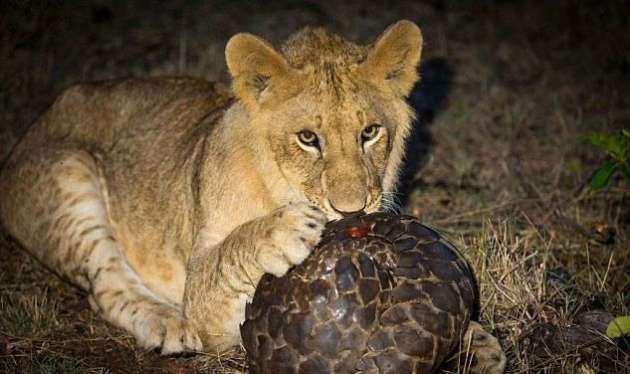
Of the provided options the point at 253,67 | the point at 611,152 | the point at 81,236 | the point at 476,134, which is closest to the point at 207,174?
the point at 253,67

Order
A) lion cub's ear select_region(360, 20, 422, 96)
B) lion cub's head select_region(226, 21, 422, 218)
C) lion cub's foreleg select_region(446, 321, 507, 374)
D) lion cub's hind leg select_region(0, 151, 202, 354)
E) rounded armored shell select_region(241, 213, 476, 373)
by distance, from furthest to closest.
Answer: lion cub's hind leg select_region(0, 151, 202, 354)
lion cub's ear select_region(360, 20, 422, 96)
lion cub's head select_region(226, 21, 422, 218)
lion cub's foreleg select_region(446, 321, 507, 374)
rounded armored shell select_region(241, 213, 476, 373)

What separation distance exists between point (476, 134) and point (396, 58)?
3992 mm

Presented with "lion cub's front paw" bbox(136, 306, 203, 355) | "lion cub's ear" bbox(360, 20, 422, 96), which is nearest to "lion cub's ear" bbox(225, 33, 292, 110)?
"lion cub's ear" bbox(360, 20, 422, 96)

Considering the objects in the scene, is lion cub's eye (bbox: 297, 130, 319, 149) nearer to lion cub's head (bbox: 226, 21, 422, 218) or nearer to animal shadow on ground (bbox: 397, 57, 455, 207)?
lion cub's head (bbox: 226, 21, 422, 218)

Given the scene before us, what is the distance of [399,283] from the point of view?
11.3 ft

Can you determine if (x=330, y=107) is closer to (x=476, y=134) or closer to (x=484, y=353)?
(x=484, y=353)

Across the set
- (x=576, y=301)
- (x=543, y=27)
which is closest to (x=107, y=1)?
(x=543, y=27)

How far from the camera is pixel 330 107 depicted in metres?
4.09

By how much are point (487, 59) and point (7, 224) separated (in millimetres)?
6261

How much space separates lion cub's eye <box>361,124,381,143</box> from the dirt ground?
1188 mm

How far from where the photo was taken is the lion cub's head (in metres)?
4.03

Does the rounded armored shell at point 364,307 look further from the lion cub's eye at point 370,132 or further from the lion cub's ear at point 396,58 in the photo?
the lion cub's ear at point 396,58

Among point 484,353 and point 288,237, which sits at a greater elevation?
point 288,237

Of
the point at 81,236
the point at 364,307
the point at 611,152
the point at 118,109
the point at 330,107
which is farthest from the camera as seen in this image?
the point at 118,109
